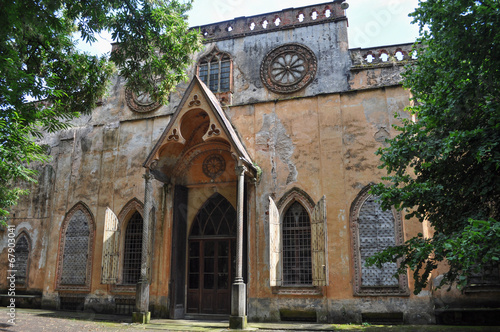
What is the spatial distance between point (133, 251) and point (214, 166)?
417 centimetres

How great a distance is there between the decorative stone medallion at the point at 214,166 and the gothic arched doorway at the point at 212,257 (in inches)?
29.0

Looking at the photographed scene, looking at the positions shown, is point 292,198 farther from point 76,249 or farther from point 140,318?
point 76,249

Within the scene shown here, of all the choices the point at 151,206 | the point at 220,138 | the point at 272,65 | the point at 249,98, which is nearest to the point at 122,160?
the point at 151,206

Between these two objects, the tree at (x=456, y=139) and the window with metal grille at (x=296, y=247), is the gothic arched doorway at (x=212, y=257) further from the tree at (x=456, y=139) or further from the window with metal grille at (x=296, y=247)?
the tree at (x=456, y=139)

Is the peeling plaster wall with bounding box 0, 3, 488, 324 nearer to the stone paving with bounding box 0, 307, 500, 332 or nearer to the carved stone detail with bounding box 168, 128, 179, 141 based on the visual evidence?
the stone paving with bounding box 0, 307, 500, 332

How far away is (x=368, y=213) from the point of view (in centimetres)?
1233

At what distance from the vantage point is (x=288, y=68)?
58.5 feet

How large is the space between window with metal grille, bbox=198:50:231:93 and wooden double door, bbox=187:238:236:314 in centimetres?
750

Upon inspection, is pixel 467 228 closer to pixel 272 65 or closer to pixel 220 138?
pixel 220 138

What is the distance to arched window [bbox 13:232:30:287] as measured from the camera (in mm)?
16547

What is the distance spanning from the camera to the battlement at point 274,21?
1808cm

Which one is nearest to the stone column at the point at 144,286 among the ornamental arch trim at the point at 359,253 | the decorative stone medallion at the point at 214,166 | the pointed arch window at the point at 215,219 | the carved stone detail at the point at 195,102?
the pointed arch window at the point at 215,219

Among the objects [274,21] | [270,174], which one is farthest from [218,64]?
[270,174]

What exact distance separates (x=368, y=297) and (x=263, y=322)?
3105mm
